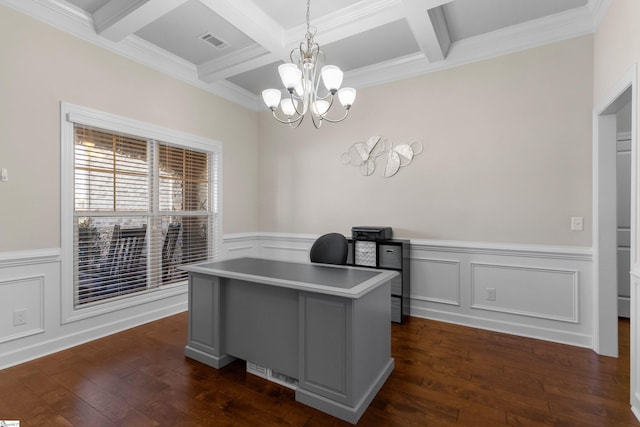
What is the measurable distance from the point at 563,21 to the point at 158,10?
3565 mm

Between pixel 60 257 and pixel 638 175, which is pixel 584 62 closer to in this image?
pixel 638 175

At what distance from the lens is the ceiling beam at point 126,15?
2539mm

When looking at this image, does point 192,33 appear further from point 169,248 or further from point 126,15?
point 169,248

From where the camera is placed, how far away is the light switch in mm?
2865

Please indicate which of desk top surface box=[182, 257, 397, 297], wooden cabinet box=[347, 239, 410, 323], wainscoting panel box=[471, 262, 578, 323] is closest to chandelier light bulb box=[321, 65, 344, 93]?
desk top surface box=[182, 257, 397, 297]

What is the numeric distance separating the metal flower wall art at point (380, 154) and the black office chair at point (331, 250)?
1.22 m

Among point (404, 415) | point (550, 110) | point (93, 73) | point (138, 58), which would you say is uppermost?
point (138, 58)

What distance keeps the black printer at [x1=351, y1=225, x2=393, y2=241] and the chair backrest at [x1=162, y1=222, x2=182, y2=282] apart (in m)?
2.19

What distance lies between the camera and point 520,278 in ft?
10.2

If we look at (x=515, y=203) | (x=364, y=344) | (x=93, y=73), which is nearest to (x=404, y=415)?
(x=364, y=344)

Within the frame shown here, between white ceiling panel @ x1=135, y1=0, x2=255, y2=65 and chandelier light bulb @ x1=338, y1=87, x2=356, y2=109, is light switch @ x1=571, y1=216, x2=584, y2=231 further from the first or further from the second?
white ceiling panel @ x1=135, y1=0, x2=255, y2=65

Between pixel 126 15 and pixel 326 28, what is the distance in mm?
1724

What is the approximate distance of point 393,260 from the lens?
3525 mm

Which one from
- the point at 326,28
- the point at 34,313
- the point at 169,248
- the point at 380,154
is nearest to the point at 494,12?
the point at 326,28
